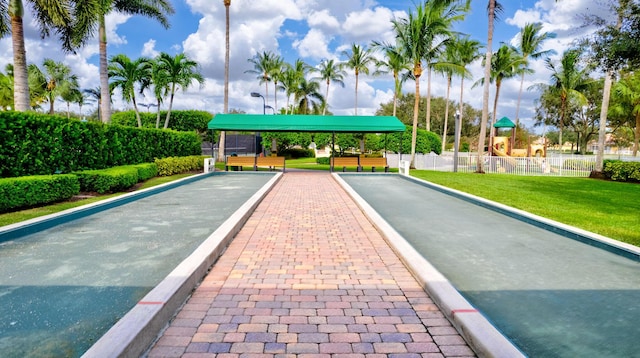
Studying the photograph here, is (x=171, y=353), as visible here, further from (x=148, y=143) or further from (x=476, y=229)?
(x=148, y=143)

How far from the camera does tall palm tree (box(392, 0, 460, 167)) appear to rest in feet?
75.0

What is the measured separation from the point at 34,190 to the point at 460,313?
33.4 ft

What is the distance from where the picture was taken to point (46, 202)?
9.35m

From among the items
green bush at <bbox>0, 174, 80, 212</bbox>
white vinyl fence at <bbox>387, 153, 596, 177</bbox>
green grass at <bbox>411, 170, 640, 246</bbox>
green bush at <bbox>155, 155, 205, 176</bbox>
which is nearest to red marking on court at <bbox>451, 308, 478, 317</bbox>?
green grass at <bbox>411, 170, 640, 246</bbox>

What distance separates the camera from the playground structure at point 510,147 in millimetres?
34597

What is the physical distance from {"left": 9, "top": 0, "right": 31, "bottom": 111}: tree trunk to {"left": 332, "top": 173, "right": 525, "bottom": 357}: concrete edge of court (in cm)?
1439

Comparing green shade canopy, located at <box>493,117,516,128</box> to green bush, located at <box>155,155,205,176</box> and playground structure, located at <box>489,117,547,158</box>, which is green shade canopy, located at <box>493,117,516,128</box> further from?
green bush, located at <box>155,155,205,176</box>

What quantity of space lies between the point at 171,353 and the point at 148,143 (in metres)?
17.0

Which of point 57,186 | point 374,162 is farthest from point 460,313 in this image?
point 374,162

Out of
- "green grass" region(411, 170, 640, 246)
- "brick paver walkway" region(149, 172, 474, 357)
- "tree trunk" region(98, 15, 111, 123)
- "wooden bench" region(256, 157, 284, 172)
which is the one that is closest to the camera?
"brick paver walkway" region(149, 172, 474, 357)

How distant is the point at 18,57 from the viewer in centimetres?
1245

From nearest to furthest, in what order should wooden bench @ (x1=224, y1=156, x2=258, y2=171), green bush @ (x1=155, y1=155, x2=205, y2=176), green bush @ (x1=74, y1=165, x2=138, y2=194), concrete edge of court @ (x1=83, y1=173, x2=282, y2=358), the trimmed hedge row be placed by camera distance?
concrete edge of court @ (x1=83, y1=173, x2=282, y2=358)
the trimmed hedge row
green bush @ (x1=74, y1=165, x2=138, y2=194)
green bush @ (x1=155, y1=155, x2=205, y2=176)
wooden bench @ (x1=224, y1=156, x2=258, y2=171)

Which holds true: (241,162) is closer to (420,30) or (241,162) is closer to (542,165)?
(420,30)

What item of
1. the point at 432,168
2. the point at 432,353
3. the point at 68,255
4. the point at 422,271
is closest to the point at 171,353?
the point at 432,353
